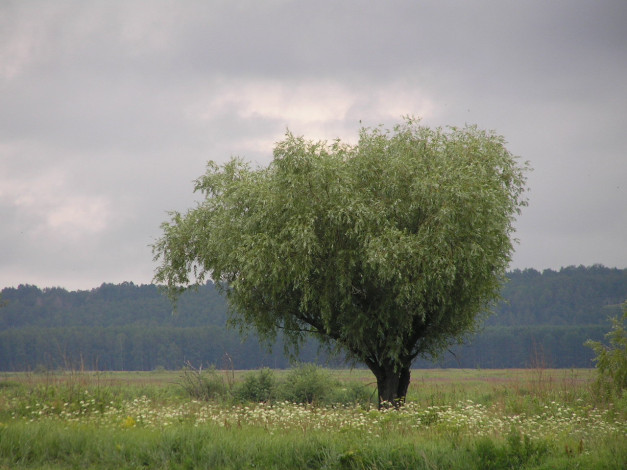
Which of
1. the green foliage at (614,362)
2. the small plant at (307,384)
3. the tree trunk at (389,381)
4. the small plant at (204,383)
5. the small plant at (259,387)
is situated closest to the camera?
the green foliage at (614,362)

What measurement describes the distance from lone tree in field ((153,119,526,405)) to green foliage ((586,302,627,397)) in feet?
14.5

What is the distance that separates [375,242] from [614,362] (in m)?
9.10

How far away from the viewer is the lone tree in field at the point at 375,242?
21109 mm

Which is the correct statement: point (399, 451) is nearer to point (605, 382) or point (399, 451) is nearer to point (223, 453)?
point (223, 453)

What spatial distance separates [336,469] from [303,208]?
37.6 ft

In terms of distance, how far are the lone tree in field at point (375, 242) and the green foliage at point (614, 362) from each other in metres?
4.42

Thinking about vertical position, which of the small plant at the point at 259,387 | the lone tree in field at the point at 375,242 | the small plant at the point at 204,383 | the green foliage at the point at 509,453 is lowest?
the small plant at the point at 259,387

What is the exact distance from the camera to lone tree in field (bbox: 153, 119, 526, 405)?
21109 millimetres

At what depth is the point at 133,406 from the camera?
18.0 m

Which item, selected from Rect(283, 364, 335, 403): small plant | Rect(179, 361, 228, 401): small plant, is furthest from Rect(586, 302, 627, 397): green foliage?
Rect(179, 361, 228, 401): small plant

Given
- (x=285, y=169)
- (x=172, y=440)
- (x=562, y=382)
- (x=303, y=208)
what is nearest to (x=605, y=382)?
(x=562, y=382)

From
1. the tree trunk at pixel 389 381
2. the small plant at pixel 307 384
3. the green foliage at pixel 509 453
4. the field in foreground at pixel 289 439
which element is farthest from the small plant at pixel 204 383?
the green foliage at pixel 509 453

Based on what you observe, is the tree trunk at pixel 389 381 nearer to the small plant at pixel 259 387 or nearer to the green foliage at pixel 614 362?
the small plant at pixel 259 387

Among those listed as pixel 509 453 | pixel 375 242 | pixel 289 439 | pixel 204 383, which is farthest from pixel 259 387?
pixel 509 453
